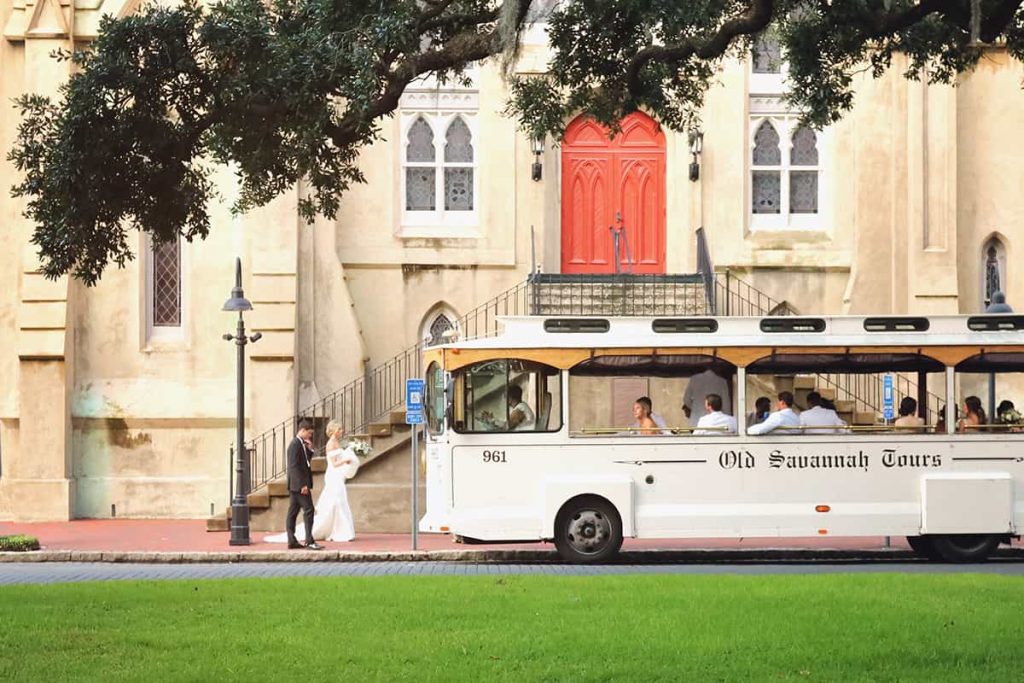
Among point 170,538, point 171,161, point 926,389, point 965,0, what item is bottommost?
point 170,538

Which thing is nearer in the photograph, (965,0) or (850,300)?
(965,0)

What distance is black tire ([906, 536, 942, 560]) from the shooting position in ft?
71.9

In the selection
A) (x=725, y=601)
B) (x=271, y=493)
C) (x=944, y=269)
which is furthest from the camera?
(x=944, y=269)

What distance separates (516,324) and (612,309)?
25.7ft

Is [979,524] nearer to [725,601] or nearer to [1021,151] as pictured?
[725,601]

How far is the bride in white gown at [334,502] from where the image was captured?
84.1 feet

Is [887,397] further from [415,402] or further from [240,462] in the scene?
[240,462]

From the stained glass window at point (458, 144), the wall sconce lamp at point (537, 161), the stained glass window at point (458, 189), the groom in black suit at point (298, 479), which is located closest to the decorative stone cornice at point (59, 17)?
the stained glass window at point (458, 144)

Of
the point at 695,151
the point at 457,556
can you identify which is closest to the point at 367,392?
the point at 695,151

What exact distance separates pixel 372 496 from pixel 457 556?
5.01 meters

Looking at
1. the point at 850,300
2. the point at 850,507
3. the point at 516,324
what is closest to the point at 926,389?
the point at 850,507

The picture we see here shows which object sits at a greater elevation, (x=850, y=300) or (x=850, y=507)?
(x=850, y=300)

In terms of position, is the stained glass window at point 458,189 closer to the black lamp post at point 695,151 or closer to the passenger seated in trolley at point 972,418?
the black lamp post at point 695,151

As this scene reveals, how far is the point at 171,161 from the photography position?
53.4 ft
